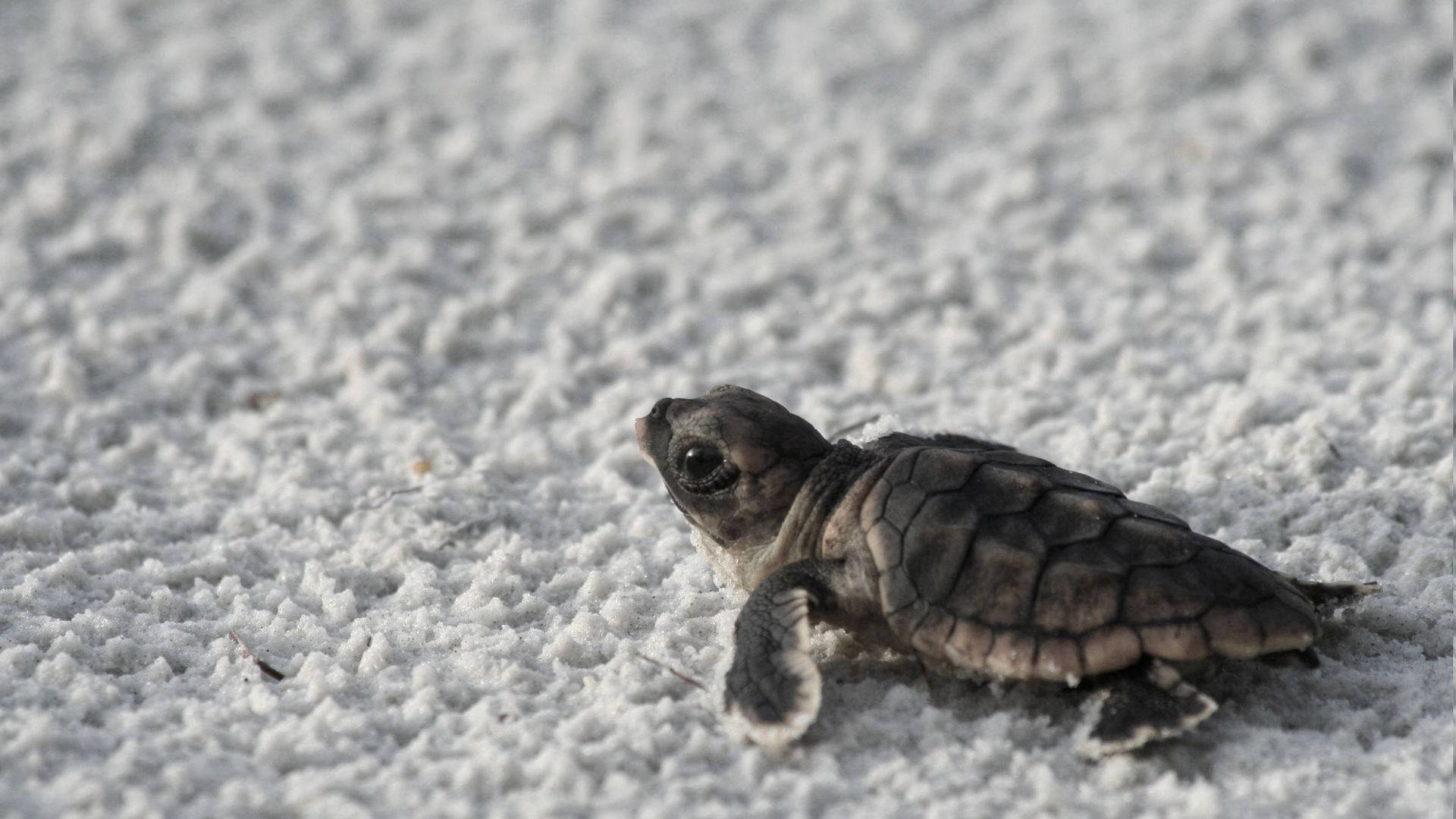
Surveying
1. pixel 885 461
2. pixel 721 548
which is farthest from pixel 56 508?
pixel 885 461

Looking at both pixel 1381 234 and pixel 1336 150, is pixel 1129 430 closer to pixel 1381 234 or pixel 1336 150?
pixel 1381 234

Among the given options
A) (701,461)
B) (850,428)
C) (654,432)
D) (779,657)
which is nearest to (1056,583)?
(779,657)

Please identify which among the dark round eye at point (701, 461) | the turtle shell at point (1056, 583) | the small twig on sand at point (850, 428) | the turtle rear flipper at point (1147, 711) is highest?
the dark round eye at point (701, 461)

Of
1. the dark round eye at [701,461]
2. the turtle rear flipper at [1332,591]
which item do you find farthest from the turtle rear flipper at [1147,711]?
the dark round eye at [701,461]

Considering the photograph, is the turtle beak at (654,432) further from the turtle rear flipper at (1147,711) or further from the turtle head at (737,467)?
the turtle rear flipper at (1147,711)

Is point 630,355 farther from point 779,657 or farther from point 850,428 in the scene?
point 779,657
